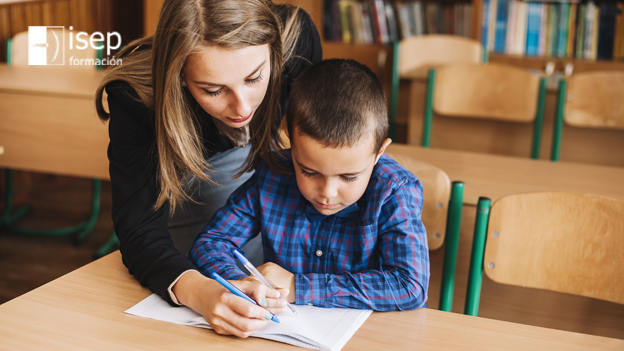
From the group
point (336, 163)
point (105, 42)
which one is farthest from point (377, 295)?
point (105, 42)

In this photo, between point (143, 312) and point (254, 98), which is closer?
point (143, 312)

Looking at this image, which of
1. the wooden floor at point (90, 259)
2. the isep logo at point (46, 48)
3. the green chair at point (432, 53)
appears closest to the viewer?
the wooden floor at point (90, 259)

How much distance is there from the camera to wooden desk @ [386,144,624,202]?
60.9 inches

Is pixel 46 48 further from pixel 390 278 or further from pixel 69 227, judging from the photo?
pixel 390 278

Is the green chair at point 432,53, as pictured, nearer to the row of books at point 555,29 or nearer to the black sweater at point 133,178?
the row of books at point 555,29

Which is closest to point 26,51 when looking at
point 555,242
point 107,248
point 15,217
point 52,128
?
point 52,128

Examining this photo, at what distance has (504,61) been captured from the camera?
3.37 metres

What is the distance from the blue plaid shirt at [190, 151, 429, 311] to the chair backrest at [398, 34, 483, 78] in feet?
6.64

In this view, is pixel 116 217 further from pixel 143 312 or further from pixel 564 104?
pixel 564 104

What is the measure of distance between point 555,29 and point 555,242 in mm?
2600

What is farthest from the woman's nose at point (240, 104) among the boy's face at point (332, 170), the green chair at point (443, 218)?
the green chair at point (443, 218)

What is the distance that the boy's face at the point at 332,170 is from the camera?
936 mm

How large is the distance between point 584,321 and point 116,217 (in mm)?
1289

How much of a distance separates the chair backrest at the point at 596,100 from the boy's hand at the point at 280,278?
1.81 meters
